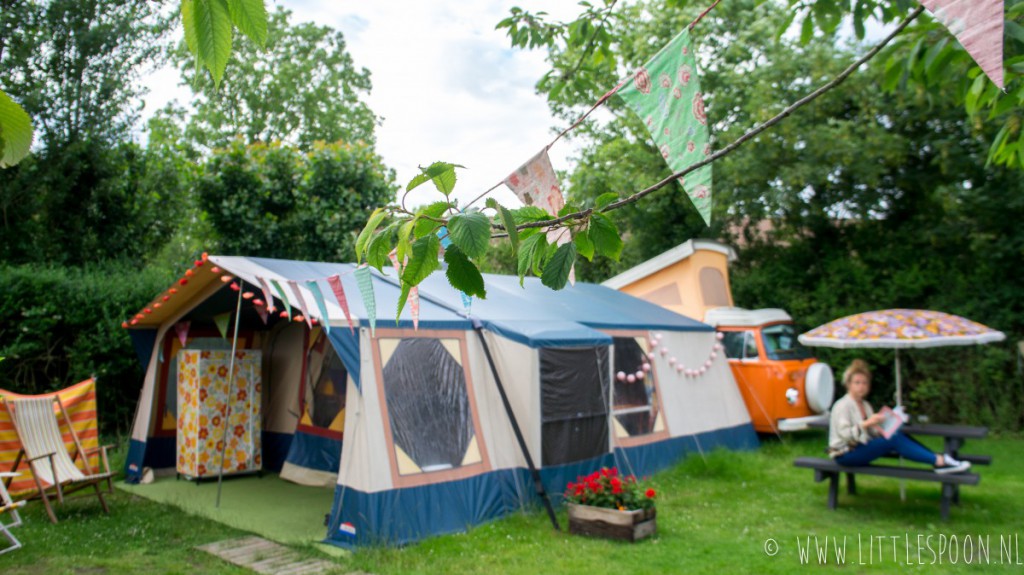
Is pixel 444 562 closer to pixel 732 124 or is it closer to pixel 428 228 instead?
pixel 428 228

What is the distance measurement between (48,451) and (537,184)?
16.4ft

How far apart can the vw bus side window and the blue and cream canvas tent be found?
610 mm

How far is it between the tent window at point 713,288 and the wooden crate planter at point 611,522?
474 centimetres

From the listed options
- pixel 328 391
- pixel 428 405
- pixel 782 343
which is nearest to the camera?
pixel 428 405

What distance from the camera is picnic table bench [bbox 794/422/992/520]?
484 centimetres

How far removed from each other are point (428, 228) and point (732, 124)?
1039 cm

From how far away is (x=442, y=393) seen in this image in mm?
5172

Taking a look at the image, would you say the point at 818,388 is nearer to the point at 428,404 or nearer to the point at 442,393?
the point at 442,393

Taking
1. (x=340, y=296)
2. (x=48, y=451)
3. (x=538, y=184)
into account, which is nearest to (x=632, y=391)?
(x=340, y=296)

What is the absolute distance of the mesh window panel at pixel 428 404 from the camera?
192 inches

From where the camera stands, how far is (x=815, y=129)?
906cm

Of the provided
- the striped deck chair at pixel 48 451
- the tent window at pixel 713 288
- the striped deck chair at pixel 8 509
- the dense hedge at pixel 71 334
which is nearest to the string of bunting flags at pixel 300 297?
the dense hedge at pixel 71 334

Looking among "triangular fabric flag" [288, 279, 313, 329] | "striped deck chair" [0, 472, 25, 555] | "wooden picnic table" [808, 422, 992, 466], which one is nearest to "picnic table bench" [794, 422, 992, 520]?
"wooden picnic table" [808, 422, 992, 466]

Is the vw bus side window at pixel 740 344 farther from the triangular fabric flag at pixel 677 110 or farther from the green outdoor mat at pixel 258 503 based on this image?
the triangular fabric flag at pixel 677 110
